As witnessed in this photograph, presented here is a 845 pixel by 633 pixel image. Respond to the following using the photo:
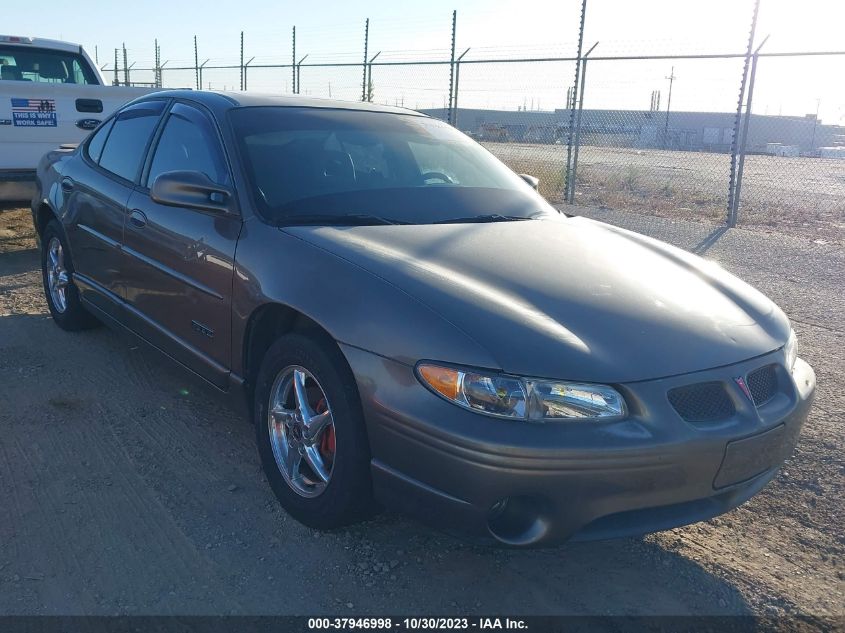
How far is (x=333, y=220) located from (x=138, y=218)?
49.5 inches

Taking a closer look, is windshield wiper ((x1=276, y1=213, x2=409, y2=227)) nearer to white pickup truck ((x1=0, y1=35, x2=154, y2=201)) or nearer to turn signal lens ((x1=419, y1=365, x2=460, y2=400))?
turn signal lens ((x1=419, y1=365, x2=460, y2=400))

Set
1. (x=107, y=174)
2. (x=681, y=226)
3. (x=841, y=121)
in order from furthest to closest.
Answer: (x=841, y=121) < (x=681, y=226) < (x=107, y=174)

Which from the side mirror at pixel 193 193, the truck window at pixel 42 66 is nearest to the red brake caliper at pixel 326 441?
the side mirror at pixel 193 193

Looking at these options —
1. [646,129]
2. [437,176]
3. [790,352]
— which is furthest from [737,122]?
[646,129]

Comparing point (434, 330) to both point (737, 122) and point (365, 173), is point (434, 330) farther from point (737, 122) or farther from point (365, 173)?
point (737, 122)

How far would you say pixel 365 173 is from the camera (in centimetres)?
367

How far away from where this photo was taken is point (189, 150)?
381 cm

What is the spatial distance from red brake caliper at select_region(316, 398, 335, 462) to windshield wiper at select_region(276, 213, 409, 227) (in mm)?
782

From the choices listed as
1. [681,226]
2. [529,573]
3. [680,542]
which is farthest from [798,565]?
[681,226]

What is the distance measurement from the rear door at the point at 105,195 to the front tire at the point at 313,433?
1.63m

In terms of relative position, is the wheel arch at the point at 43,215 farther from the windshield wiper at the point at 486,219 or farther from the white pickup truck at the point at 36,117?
the windshield wiper at the point at 486,219

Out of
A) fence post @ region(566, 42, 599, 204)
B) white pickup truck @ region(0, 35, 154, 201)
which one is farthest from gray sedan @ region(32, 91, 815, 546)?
fence post @ region(566, 42, 599, 204)

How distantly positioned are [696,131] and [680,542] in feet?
126

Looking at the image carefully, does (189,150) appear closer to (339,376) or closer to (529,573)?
(339,376)
